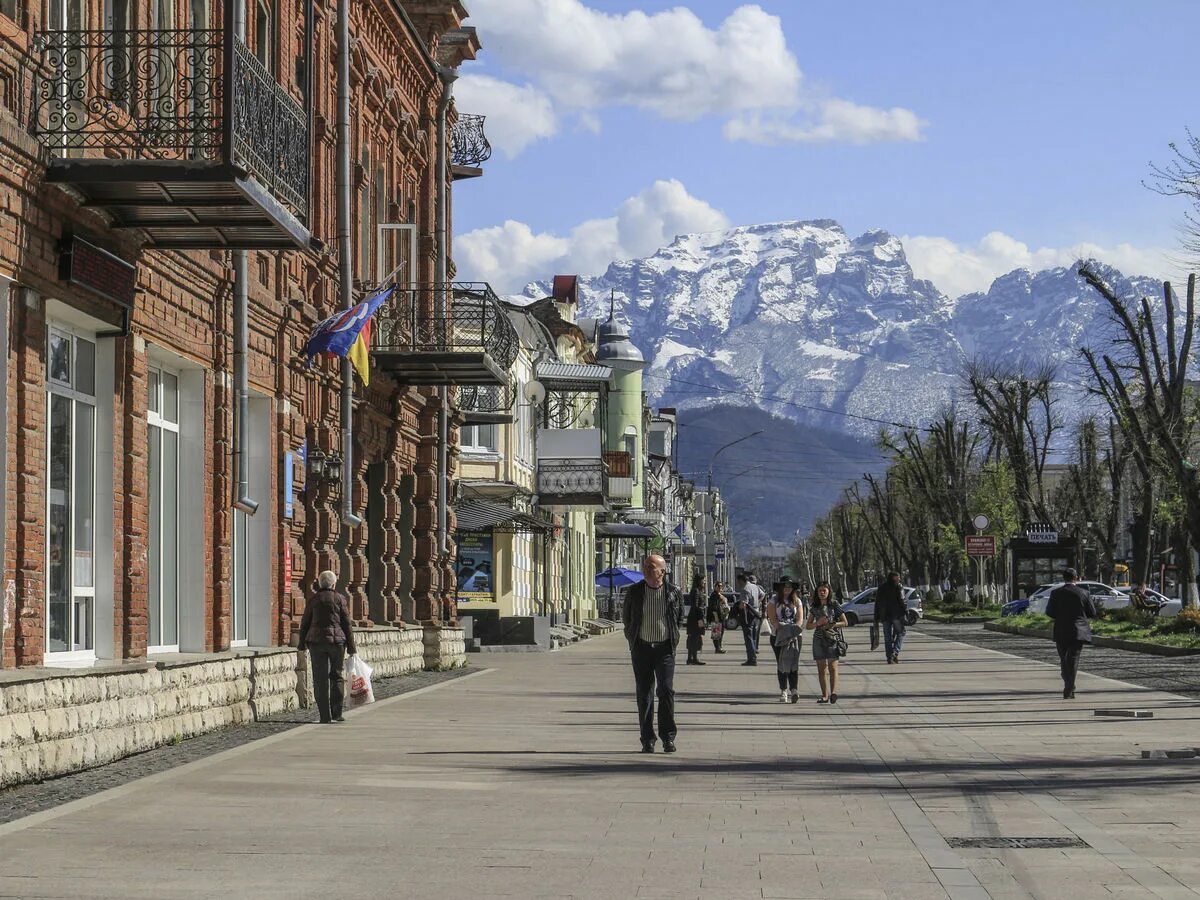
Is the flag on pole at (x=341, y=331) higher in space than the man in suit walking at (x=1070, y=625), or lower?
higher

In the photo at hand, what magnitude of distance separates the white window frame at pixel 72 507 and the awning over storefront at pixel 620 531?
216 feet

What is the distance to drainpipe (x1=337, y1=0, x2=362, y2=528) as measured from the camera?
2609 cm

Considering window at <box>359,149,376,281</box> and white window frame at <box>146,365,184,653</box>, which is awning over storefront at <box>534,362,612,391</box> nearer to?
window at <box>359,149,376,281</box>

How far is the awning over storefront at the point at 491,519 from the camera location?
44.8 meters

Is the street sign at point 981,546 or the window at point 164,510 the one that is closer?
the window at point 164,510

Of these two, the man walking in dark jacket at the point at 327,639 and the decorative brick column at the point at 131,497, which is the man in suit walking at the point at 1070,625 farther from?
the decorative brick column at the point at 131,497

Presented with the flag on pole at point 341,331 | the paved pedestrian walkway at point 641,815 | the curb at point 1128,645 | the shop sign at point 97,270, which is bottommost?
the curb at point 1128,645

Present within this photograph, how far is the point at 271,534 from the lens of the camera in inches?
933

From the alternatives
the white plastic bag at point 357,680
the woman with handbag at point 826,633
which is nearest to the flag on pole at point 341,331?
the white plastic bag at point 357,680

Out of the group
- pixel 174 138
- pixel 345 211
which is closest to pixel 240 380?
pixel 174 138

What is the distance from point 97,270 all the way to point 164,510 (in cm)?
455

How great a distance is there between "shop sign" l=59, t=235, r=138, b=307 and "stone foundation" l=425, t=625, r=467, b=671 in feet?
58.1

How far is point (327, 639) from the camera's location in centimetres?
2084

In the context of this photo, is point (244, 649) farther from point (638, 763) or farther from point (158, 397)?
point (638, 763)
